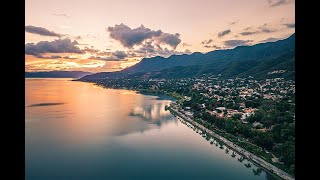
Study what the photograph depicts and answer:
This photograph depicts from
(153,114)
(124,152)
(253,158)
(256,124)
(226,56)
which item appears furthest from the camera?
(226,56)

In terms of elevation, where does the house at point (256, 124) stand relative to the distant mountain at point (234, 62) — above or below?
below

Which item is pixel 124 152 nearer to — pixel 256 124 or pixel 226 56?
pixel 256 124

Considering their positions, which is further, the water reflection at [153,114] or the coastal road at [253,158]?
the water reflection at [153,114]

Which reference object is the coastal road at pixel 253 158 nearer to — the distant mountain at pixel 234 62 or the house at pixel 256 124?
the house at pixel 256 124

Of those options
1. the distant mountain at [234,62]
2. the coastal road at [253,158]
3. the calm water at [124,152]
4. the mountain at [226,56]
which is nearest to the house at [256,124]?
the coastal road at [253,158]

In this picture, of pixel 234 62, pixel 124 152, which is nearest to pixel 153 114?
pixel 124 152

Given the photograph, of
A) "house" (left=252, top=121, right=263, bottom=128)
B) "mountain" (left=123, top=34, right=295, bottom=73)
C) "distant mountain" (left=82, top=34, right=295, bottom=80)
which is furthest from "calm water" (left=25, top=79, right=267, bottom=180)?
"mountain" (left=123, top=34, right=295, bottom=73)

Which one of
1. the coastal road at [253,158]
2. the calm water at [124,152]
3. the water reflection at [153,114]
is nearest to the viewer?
the coastal road at [253,158]

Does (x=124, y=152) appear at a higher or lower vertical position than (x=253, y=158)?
lower

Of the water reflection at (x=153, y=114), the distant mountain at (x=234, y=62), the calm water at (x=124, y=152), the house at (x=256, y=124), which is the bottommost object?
the calm water at (x=124, y=152)
